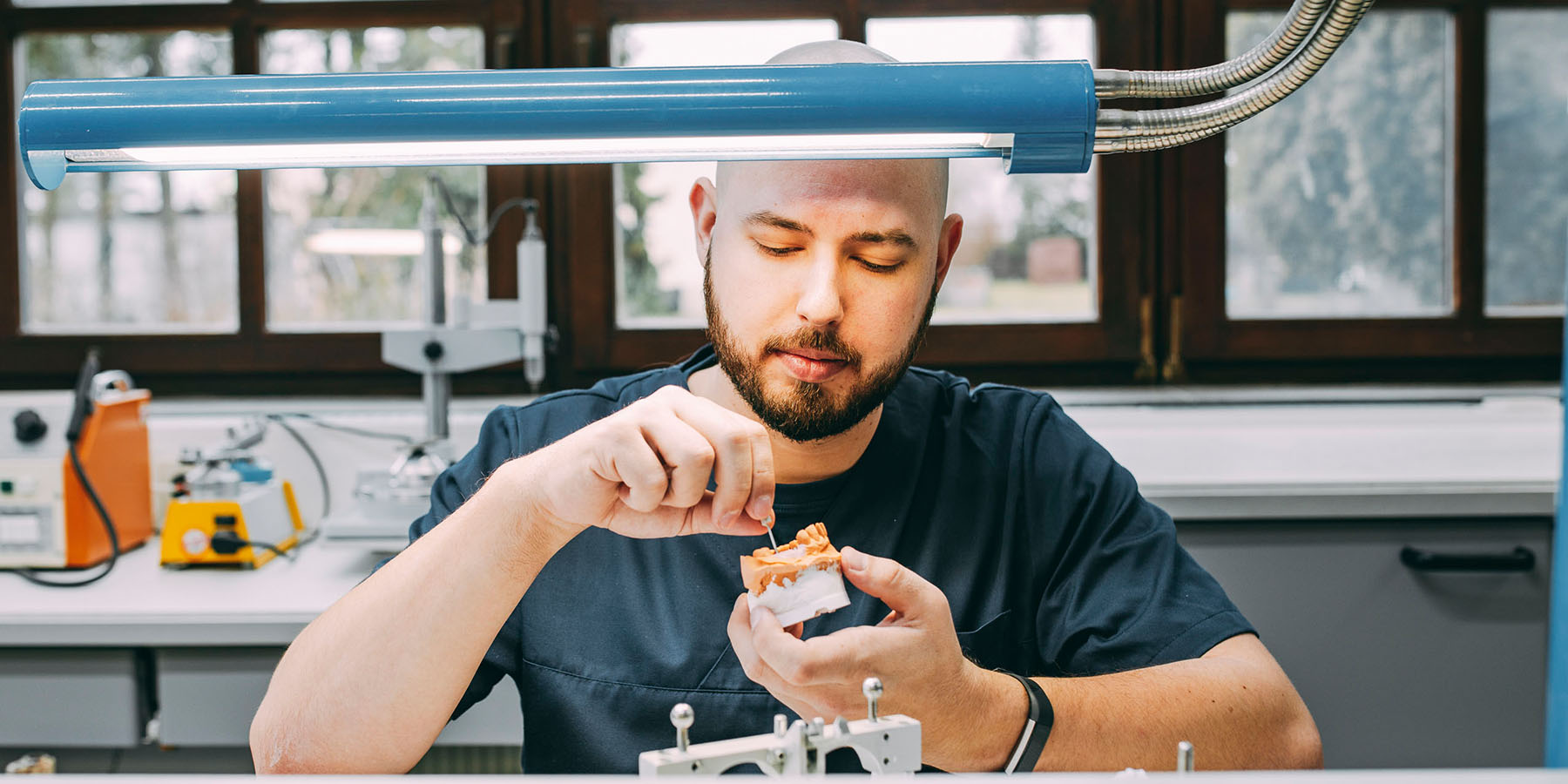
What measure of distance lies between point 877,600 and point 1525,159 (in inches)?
85.4

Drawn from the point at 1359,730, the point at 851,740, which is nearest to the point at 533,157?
the point at 851,740

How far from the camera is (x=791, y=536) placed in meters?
1.20

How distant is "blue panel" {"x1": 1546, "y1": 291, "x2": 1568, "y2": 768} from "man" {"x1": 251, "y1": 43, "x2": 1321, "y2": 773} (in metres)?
0.40

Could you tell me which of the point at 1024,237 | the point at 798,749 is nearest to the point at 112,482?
the point at 798,749

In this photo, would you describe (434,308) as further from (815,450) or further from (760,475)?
(760,475)

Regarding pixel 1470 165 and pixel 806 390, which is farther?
pixel 1470 165

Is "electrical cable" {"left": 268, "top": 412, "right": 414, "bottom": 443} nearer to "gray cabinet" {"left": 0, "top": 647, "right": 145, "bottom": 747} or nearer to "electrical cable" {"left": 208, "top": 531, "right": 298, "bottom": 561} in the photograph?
"electrical cable" {"left": 208, "top": 531, "right": 298, "bottom": 561}

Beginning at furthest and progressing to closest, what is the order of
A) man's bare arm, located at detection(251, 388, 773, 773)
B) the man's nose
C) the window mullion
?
the window mullion < the man's nose < man's bare arm, located at detection(251, 388, 773, 773)

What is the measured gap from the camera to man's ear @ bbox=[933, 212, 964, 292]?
4.09ft

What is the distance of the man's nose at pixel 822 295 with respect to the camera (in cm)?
106

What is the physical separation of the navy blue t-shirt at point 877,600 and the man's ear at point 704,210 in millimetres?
265

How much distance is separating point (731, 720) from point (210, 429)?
61.6 inches

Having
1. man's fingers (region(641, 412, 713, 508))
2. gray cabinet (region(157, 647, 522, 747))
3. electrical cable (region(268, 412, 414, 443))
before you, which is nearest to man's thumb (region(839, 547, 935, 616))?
man's fingers (region(641, 412, 713, 508))

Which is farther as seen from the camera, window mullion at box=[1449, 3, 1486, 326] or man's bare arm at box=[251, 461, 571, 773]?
window mullion at box=[1449, 3, 1486, 326]
